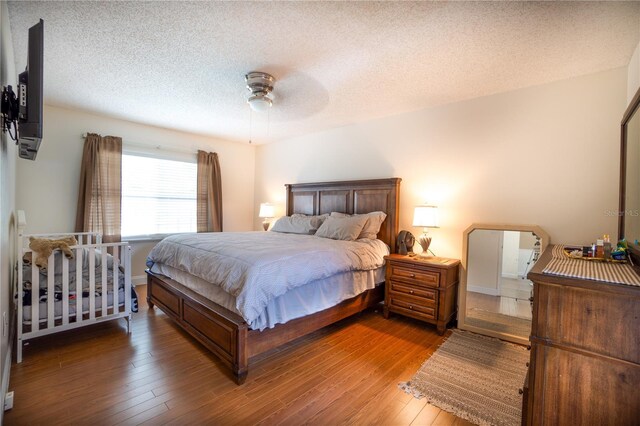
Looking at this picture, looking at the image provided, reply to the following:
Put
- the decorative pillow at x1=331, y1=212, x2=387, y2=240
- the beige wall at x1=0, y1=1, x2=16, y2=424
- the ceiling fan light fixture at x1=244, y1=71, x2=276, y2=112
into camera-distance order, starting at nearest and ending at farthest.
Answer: the beige wall at x1=0, y1=1, x2=16, y2=424 < the ceiling fan light fixture at x1=244, y1=71, x2=276, y2=112 < the decorative pillow at x1=331, y1=212, x2=387, y2=240

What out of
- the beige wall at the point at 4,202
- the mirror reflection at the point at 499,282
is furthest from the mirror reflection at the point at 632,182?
the beige wall at the point at 4,202

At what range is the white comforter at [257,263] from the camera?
2.00m

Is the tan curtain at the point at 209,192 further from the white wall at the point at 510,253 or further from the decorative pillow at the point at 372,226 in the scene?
the white wall at the point at 510,253

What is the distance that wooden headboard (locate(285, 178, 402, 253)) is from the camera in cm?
355

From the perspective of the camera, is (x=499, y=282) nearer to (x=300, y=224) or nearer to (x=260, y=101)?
(x=300, y=224)

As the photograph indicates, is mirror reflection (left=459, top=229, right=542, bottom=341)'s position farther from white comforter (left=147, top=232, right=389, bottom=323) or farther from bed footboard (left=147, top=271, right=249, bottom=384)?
bed footboard (left=147, top=271, right=249, bottom=384)

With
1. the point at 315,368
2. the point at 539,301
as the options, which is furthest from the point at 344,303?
the point at 539,301

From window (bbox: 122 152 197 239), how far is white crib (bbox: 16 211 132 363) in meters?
1.71

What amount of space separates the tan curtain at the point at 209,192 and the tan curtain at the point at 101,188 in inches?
46.5

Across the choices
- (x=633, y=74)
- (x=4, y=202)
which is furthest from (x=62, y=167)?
(x=633, y=74)

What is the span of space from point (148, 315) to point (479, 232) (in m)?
3.73

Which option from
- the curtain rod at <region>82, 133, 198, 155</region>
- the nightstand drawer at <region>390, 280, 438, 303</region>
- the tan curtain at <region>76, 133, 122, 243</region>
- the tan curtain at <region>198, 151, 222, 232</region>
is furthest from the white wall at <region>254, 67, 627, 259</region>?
the tan curtain at <region>76, 133, 122, 243</region>

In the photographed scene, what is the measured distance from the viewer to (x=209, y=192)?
5.02 metres

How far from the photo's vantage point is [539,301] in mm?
1228
